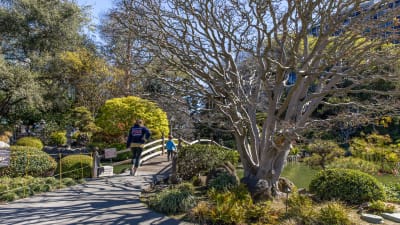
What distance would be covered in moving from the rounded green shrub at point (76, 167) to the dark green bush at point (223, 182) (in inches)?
184

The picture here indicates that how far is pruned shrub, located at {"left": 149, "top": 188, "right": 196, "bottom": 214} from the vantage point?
238 inches

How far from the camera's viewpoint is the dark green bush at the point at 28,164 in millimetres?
9580

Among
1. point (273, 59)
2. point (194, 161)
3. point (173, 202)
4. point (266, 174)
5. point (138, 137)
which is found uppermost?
point (273, 59)

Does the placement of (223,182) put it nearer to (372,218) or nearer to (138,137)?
(372,218)

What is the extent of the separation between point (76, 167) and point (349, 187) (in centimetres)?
785

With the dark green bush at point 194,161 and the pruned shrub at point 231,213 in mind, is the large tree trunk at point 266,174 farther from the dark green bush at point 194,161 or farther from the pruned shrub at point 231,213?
the dark green bush at point 194,161

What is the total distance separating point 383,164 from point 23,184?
1306 centimetres

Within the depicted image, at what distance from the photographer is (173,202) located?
613cm

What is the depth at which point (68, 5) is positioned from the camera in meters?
23.0

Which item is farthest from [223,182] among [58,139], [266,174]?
[58,139]

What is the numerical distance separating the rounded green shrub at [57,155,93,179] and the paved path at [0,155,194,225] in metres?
1.49

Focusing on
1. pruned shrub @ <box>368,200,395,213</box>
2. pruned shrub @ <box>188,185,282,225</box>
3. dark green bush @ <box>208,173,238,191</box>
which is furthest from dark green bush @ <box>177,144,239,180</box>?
pruned shrub @ <box>368,200,395,213</box>

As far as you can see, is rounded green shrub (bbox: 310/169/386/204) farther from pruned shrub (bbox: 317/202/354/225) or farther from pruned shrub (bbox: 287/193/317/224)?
pruned shrub (bbox: 317/202/354/225)

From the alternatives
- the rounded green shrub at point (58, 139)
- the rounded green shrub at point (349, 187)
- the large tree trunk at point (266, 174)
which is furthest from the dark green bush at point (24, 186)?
the rounded green shrub at point (58, 139)
